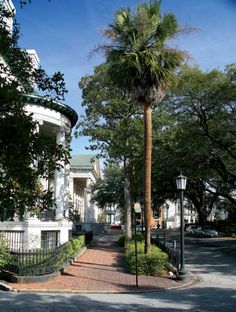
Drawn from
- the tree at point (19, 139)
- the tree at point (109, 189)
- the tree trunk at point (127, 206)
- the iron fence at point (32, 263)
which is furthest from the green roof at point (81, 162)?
the tree at point (19, 139)

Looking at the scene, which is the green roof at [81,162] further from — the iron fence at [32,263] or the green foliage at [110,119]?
the iron fence at [32,263]

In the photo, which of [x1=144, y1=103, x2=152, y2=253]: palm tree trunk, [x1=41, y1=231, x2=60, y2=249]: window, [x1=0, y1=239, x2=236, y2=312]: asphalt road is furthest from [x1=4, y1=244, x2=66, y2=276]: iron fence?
[x1=41, y1=231, x2=60, y2=249]: window

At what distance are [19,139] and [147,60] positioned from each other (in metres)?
14.9

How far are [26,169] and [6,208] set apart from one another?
0.79 metres

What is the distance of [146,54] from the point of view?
20844mm

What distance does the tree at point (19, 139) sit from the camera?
6.59 metres

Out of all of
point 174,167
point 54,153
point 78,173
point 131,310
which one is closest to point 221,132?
point 174,167

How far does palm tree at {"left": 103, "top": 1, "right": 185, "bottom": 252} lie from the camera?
20875 millimetres

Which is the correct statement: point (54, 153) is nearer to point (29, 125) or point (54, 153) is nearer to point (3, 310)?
point (29, 125)

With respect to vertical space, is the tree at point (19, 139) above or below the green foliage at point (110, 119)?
below

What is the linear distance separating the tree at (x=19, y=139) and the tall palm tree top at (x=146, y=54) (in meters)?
13.4

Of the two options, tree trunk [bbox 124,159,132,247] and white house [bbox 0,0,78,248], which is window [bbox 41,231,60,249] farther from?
tree trunk [bbox 124,159,132,247]

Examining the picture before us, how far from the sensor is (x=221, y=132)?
3331 cm

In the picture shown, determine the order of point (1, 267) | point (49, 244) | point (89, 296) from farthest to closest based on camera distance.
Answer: point (49, 244)
point (1, 267)
point (89, 296)
